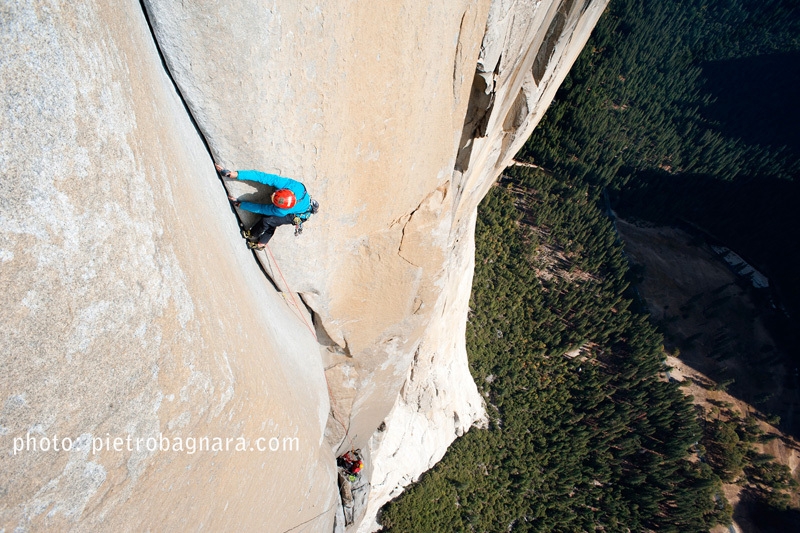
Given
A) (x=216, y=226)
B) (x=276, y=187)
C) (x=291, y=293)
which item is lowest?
(x=291, y=293)

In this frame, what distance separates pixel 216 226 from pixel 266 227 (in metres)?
0.59

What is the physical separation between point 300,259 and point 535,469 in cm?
1430

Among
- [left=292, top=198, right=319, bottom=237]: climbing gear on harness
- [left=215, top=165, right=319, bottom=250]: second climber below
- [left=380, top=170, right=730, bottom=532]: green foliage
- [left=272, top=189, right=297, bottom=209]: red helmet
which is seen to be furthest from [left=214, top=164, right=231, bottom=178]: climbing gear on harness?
[left=380, top=170, right=730, bottom=532]: green foliage

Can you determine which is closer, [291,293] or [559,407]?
[291,293]

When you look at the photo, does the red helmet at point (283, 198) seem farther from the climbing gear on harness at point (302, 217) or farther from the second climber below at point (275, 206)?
the climbing gear on harness at point (302, 217)

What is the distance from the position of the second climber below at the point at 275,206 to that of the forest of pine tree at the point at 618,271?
1078 cm

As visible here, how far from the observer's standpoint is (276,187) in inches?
153

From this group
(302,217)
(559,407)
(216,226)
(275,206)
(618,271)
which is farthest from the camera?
(618,271)

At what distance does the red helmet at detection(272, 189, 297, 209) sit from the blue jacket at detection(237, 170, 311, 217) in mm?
67

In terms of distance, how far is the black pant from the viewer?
4009 mm

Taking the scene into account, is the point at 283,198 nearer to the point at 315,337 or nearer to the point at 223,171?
the point at 223,171

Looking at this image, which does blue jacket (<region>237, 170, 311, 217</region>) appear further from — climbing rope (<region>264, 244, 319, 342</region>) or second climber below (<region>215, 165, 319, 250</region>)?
climbing rope (<region>264, 244, 319, 342</region>)

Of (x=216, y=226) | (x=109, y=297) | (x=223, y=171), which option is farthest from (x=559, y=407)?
(x=109, y=297)

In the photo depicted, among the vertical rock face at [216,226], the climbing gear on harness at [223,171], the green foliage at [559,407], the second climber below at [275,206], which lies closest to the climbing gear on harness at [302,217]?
the second climber below at [275,206]
